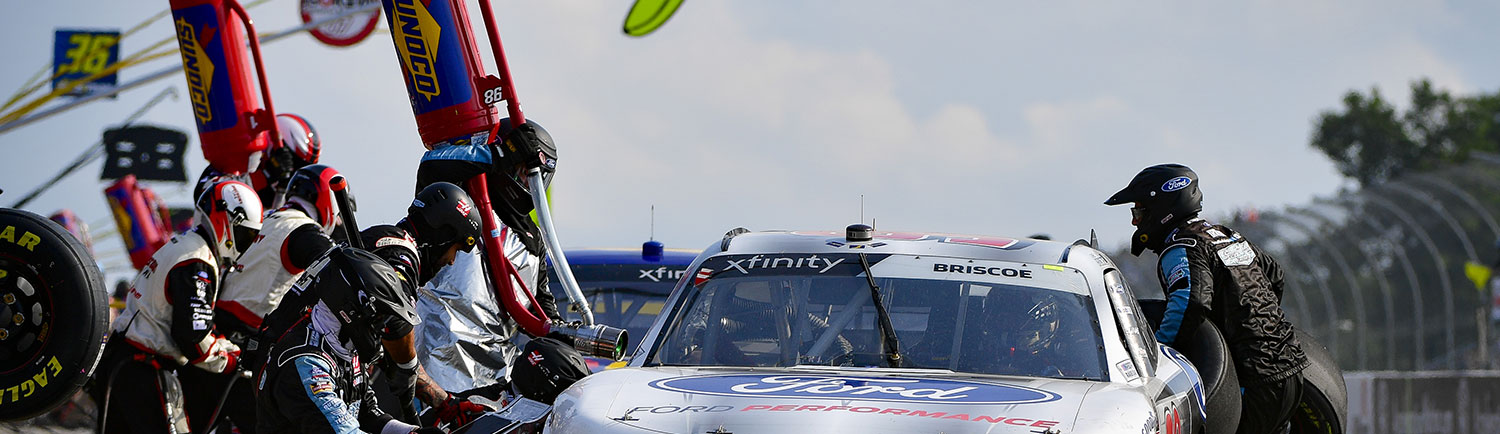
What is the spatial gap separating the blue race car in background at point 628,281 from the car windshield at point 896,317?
2.75 meters

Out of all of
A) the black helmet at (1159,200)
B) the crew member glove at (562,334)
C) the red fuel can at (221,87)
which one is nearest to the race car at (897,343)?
Answer: the crew member glove at (562,334)

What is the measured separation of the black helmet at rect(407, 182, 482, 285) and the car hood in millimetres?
1082

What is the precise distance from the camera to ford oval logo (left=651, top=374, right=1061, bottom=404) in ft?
16.4

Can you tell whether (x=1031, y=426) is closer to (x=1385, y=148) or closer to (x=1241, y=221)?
(x=1241, y=221)

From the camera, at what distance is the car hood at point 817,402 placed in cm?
473

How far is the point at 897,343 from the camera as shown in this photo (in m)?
5.64

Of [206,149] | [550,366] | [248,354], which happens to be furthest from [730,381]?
[206,149]

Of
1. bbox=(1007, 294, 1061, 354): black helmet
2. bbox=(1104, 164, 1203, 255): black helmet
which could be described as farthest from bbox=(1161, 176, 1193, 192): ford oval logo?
bbox=(1007, 294, 1061, 354): black helmet

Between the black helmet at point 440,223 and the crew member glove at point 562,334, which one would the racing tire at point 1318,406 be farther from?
the black helmet at point 440,223

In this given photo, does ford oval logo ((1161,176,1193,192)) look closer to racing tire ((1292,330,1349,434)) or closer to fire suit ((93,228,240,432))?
racing tire ((1292,330,1349,434))

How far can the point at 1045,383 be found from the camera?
5.34 m

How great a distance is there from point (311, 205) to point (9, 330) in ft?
4.80

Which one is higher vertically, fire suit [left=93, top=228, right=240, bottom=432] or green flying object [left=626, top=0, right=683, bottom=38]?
green flying object [left=626, top=0, right=683, bottom=38]

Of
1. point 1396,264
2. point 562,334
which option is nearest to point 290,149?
point 562,334
